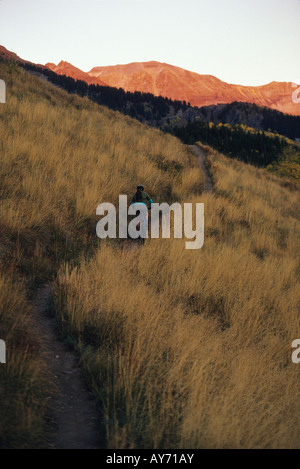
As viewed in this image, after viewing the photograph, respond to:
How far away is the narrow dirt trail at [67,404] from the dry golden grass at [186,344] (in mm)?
119

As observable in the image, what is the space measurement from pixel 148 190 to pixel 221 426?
7634mm

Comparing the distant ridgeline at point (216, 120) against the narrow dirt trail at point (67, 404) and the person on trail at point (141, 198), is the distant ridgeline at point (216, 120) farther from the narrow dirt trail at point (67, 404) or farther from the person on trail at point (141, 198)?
the narrow dirt trail at point (67, 404)

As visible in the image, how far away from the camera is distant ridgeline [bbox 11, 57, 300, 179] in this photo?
60.4 m

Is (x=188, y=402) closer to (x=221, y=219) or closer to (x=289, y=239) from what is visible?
(x=221, y=219)

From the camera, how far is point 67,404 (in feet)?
7.32

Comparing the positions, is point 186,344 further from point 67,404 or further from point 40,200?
point 40,200

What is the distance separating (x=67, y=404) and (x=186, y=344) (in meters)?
1.19

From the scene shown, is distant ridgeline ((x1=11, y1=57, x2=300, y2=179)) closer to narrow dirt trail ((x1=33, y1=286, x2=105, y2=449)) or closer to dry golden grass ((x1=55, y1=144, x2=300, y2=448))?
dry golden grass ((x1=55, y1=144, x2=300, y2=448))

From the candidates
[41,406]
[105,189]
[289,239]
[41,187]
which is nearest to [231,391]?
[41,406]

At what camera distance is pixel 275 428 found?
7.34 ft

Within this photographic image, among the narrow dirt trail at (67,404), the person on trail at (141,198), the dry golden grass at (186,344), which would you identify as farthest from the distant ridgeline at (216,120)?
the narrow dirt trail at (67,404)

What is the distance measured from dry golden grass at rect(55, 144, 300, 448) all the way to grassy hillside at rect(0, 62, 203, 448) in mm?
470

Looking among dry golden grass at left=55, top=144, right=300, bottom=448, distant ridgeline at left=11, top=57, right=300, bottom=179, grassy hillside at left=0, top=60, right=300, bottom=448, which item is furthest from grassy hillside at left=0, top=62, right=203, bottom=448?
distant ridgeline at left=11, top=57, right=300, bottom=179

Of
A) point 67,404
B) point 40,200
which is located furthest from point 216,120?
point 67,404
